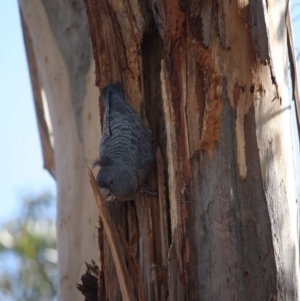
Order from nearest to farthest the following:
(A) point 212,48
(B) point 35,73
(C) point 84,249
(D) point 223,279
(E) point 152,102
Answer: (D) point 223,279, (A) point 212,48, (E) point 152,102, (C) point 84,249, (B) point 35,73

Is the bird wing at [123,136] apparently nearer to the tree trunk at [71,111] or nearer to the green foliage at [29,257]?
the tree trunk at [71,111]

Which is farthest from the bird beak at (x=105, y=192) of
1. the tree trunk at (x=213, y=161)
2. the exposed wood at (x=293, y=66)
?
the exposed wood at (x=293, y=66)

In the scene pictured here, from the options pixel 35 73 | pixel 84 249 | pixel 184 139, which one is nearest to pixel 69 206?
pixel 84 249

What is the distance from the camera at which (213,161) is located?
209 centimetres

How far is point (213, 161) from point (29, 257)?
21.3ft

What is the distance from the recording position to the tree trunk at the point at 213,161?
2.02 m

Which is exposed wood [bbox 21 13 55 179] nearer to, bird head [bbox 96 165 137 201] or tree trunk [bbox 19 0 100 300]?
tree trunk [bbox 19 0 100 300]

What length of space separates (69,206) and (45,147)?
912 millimetres

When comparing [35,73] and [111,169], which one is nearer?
[111,169]

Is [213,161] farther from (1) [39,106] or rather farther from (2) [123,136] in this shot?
(1) [39,106]

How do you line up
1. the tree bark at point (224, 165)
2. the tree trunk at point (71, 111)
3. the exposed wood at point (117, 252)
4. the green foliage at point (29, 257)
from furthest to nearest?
the green foliage at point (29, 257) < the tree trunk at point (71, 111) < the exposed wood at point (117, 252) < the tree bark at point (224, 165)

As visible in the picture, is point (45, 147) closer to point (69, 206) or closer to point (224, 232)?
point (69, 206)

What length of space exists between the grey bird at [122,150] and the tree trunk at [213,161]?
2.6 inches

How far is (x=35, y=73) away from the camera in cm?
438
